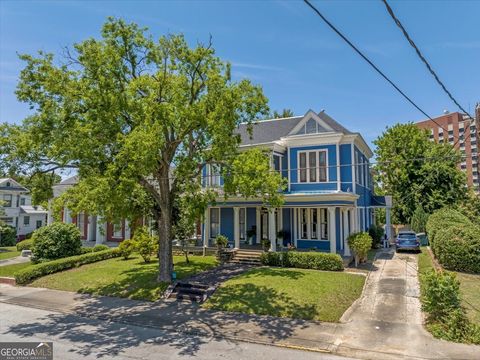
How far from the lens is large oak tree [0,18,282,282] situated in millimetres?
13578

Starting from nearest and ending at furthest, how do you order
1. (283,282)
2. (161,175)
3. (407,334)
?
(407,334) → (283,282) → (161,175)

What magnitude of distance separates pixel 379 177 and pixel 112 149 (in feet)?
100

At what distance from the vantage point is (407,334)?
1020cm

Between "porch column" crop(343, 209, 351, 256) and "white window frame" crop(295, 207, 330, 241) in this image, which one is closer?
"porch column" crop(343, 209, 351, 256)

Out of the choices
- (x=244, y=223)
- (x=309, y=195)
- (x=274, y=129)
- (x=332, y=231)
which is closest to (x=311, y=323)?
(x=332, y=231)

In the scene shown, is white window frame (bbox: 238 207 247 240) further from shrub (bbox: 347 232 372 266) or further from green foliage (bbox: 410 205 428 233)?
green foliage (bbox: 410 205 428 233)

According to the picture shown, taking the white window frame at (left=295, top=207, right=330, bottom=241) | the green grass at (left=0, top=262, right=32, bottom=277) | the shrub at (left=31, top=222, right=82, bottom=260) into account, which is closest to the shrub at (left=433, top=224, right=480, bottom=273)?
the white window frame at (left=295, top=207, right=330, bottom=241)

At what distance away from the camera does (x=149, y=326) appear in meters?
11.8

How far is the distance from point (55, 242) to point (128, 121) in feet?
42.3

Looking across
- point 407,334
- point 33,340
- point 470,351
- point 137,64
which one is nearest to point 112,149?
point 137,64

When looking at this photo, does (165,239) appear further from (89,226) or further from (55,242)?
(89,226)

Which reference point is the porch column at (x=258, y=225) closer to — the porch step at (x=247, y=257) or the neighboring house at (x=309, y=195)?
the neighboring house at (x=309, y=195)

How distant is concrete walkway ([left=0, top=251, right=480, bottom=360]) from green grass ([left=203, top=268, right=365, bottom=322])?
48 cm

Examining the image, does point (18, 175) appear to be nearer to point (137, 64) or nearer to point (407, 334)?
point (137, 64)
